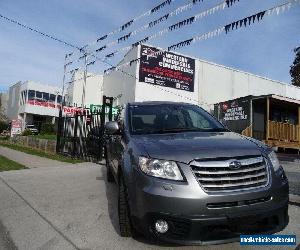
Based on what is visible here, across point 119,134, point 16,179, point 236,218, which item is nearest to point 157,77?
point 16,179

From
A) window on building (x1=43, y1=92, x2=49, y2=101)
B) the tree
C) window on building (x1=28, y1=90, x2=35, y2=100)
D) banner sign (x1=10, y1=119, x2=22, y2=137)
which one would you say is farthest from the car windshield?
window on building (x1=43, y1=92, x2=49, y2=101)

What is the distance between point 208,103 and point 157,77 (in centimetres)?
640

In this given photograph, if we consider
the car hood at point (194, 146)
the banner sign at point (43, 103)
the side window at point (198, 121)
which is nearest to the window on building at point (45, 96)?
the banner sign at point (43, 103)

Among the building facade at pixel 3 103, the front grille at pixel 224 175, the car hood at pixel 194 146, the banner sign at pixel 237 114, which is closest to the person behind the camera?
the front grille at pixel 224 175

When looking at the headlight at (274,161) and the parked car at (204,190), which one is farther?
the headlight at (274,161)

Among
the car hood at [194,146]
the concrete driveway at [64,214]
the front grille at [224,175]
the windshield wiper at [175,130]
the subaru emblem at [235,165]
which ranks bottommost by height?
the concrete driveway at [64,214]

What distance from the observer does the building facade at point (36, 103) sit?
168ft

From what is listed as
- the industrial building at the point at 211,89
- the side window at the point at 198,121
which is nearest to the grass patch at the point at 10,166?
the side window at the point at 198,121

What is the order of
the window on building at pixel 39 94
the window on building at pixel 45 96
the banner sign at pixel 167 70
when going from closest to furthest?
the banner sign at pixel 167 70 → the window on building at pixel 39 94 → the window on building at pixel 45 96

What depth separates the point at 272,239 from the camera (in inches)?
155

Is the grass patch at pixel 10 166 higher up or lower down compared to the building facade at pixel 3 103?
lower down

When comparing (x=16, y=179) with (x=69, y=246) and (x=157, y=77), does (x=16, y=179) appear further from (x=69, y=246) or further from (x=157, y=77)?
(x=157, y=77)

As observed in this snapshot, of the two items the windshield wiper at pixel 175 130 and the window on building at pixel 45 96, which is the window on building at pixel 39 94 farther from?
the windshield wiper at pixel 175 130

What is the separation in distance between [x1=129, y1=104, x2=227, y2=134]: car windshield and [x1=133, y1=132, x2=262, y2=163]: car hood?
52 centimetres
